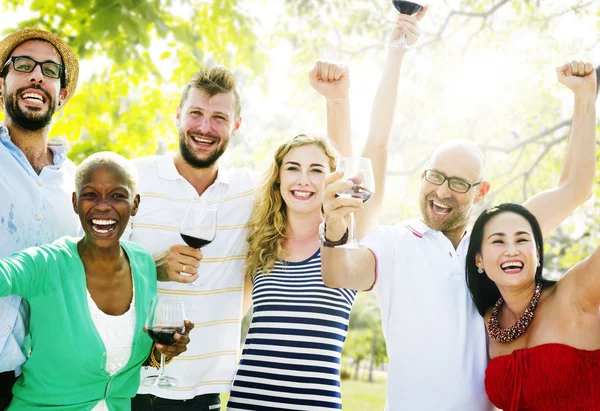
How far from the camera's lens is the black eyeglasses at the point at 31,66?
3.79 m

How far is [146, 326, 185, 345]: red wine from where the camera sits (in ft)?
10.2

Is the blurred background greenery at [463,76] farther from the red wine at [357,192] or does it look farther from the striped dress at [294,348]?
the red wine at [357,192]

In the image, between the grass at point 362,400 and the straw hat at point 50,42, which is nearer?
the straw hat at point 50,42

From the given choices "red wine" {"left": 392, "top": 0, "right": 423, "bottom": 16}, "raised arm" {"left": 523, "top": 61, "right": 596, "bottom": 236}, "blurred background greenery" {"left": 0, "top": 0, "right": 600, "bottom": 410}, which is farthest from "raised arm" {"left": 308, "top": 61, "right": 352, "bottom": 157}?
"blurred background greenery" {"left": 0, "top": 0, "right": 600, "bottom": 410}

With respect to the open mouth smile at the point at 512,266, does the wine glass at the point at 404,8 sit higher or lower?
higher

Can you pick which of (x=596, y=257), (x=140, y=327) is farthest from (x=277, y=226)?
(x=596, y=257)

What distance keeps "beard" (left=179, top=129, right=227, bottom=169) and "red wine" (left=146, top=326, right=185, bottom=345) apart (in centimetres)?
129

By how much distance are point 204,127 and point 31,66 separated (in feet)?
3.28

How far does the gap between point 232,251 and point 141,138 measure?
2.40 meters

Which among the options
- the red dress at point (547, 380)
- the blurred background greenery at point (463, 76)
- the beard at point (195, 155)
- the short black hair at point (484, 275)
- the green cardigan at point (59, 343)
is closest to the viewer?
the green cardigan at point (59, 343)

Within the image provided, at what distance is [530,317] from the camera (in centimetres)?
343

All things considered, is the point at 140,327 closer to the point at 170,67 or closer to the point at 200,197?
the point at 200,197

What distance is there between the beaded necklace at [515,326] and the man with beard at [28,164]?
7.21ft

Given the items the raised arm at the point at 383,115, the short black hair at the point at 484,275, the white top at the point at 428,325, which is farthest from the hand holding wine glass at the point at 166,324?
the short black hair at the point at 484,275
